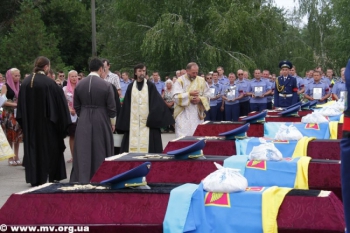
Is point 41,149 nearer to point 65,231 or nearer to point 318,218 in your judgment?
point 65,231

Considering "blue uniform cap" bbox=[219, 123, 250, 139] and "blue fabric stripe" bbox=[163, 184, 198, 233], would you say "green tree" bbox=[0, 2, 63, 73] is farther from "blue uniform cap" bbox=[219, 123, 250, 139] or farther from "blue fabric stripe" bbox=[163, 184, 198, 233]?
"blue fabric stripe" bbox=[163, 184, 198, 233]

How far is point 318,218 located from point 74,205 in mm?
1623

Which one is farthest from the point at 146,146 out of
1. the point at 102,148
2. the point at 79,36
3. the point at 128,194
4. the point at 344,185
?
the point at 79,36

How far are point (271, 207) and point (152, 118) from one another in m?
6.19

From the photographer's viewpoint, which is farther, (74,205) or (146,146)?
(146,146)

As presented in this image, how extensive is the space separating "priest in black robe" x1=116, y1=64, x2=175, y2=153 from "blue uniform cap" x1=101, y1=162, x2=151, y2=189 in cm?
558

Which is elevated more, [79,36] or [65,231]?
[79,36]

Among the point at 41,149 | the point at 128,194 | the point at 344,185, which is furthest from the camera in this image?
the point at 41,149

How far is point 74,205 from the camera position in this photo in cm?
496

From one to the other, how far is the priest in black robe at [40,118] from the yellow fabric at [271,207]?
18.8 feet

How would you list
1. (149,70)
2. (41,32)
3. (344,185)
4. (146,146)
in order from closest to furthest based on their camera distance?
(344,185)
(146,146)
(41,32)
(149,70)

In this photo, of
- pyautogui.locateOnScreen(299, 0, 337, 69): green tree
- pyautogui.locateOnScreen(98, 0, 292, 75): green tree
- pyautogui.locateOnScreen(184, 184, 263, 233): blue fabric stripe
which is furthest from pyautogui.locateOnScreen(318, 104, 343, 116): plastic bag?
pyautogui.locateOnScreen(299, 0, 337, 69): green tree

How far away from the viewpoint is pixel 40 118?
10109 millimetres

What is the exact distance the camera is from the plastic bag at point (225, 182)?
484 cm
